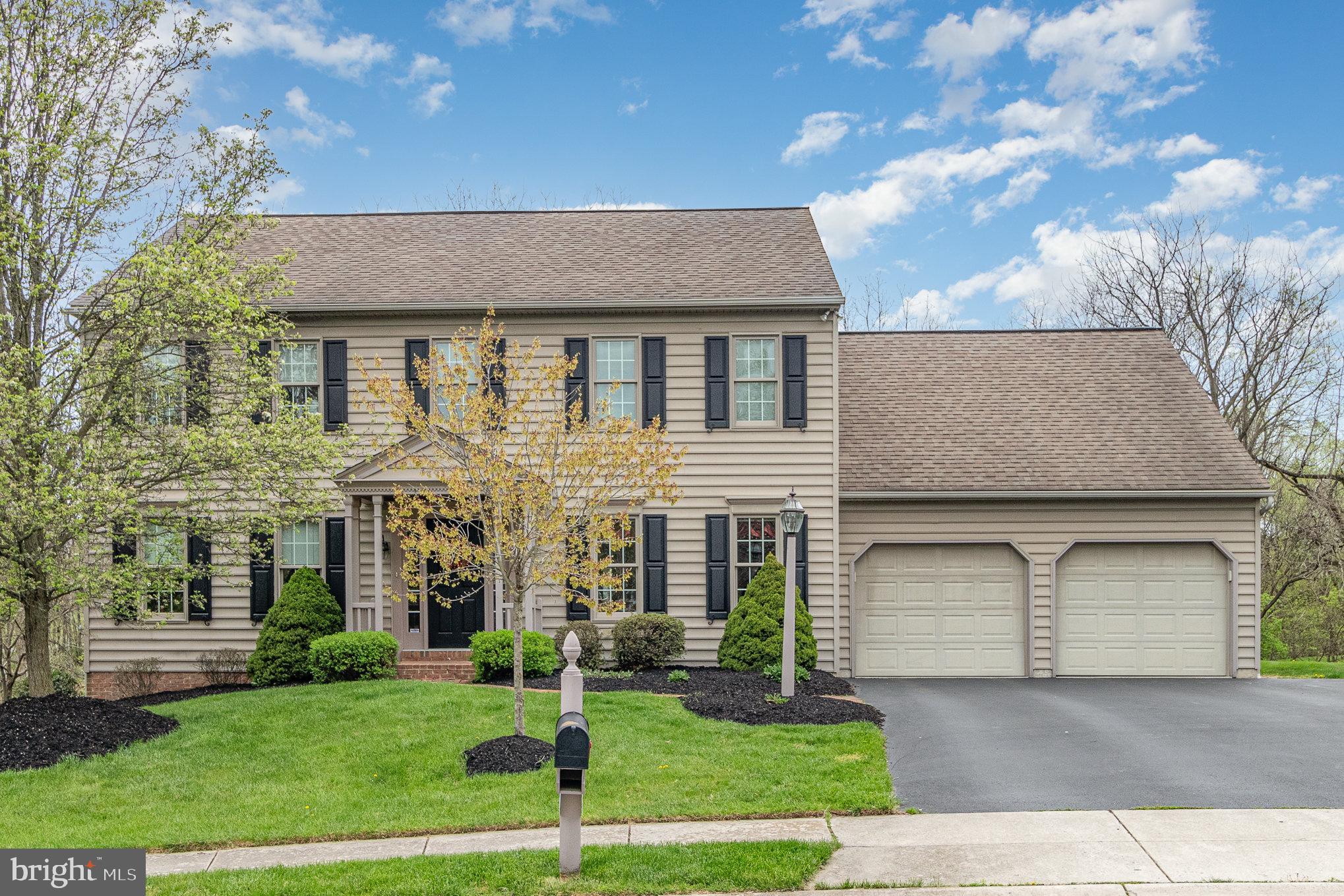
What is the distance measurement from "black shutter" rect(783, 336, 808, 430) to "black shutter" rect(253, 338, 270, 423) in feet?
24.3

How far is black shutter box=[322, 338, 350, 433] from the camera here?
50.2 ft

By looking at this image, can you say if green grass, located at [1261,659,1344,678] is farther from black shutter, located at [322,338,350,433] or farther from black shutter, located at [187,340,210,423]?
black shutter, located at [187,340,210,423]

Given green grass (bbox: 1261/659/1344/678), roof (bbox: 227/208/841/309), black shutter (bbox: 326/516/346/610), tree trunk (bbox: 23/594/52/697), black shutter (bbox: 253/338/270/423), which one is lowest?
green grass (bbox: 1261/659/1344/678)

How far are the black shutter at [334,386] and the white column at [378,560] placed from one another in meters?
1.71

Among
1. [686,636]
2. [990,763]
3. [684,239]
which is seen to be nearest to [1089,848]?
[990,763]

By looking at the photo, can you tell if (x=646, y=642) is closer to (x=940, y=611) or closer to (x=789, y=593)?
(x=789, y=593)

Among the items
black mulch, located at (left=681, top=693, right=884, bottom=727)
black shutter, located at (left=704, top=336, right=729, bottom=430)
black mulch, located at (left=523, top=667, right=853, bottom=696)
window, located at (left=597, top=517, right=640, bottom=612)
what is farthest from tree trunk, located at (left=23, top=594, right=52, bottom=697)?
black shutter, located at (left=704, top=336, right=729, bottom=430)

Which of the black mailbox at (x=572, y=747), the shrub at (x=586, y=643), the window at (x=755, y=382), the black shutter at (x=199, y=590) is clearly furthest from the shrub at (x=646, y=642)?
the black mailbox at (x=572, y=747)

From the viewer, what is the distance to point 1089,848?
6453 millimetres

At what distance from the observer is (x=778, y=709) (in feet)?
36.1

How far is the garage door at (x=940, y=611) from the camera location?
15773mm

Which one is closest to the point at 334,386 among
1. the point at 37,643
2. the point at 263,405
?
the point at 263,405

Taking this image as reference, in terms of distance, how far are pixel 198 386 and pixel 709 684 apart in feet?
24.9

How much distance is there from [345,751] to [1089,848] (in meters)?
6.67
